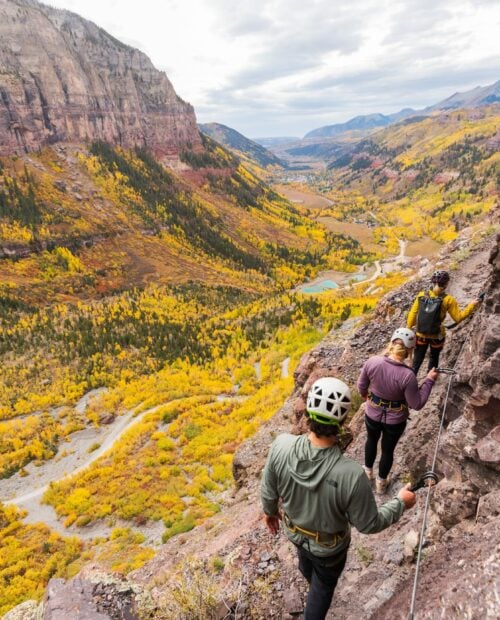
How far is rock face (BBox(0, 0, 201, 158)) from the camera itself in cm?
14000

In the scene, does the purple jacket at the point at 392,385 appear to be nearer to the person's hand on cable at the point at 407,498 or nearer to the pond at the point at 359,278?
the person's hand on cable at the point at 407,498

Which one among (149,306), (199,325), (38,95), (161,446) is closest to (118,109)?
(38,95)

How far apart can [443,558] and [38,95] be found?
18530 cm

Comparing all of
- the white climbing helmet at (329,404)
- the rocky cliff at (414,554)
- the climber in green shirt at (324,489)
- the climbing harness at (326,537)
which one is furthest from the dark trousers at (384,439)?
the white climbing helmet at (329,404)

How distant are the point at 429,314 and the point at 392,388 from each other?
10.2 feet

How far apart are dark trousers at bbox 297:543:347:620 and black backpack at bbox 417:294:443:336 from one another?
5907mm

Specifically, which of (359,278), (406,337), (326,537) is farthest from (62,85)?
(326,537)

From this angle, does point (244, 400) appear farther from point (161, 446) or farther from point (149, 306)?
point (149, 306)

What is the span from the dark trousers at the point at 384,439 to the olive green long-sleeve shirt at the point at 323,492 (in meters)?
2.87

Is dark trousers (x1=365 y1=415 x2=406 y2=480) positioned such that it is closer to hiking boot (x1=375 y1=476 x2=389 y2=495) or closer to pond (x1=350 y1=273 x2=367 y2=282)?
hiking boot (x1=375 y1=476 x2=389 y2=495)

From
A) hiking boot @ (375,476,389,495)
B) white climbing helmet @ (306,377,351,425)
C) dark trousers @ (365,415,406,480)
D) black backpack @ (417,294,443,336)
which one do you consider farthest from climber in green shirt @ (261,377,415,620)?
black backpack @ (417,294,443,336)

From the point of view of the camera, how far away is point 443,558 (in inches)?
187

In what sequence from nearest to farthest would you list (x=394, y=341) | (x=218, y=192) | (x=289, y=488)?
(x=289, y=488) < (x=394, y=341) < (x=218, y=192)

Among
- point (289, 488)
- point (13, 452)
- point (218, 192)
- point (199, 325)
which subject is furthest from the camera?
point (218, 192)
